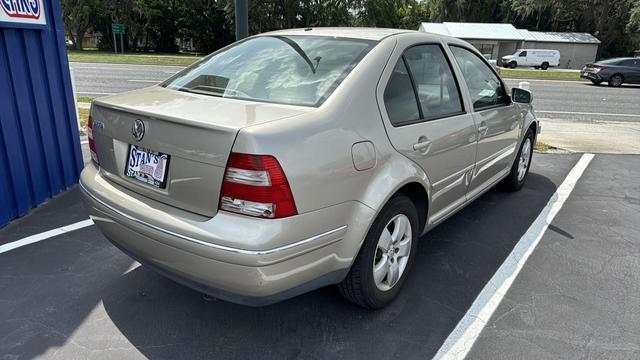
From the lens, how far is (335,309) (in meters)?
2.89

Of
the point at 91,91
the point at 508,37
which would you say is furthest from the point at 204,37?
the point at 91,91

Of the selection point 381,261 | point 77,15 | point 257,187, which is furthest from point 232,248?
point 77,15

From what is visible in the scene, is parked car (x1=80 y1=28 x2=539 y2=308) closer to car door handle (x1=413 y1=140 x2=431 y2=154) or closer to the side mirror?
car door handle (x1=413 y1=140 x2=431 y2=154)

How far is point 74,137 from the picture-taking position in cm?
483

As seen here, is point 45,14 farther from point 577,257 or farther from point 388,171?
point 577,257

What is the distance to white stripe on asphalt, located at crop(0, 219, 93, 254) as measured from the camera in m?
3.57

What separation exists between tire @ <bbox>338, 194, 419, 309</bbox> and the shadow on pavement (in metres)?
0.13

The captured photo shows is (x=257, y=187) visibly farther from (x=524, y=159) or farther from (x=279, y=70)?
(x=524, y=159)

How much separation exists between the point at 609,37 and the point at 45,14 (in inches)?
2093

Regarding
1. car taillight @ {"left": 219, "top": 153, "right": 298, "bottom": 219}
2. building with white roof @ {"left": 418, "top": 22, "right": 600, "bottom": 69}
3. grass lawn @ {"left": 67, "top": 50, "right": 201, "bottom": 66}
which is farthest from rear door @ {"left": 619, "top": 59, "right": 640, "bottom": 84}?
car taillight @ {"left": 219, "top": 153, "right": 298, "bottom": 219}

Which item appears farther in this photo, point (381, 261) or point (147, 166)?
point (381, 261)

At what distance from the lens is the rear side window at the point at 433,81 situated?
10.0 feet

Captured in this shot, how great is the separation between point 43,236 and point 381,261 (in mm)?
2828

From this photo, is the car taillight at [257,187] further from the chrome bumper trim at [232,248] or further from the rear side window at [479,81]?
the rear side window at [479,81]
